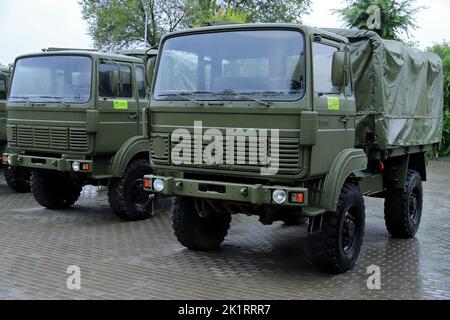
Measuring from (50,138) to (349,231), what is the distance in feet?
14.8

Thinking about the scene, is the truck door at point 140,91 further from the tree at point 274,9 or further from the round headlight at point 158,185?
the tree at point 274,9

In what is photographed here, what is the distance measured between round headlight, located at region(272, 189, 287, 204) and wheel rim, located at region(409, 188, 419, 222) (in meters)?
3.23

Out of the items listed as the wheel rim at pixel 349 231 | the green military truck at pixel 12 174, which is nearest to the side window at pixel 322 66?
the wheel rim at pixel 349 231

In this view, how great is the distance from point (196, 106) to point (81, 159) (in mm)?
2959

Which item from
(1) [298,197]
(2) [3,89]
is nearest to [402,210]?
(1) [298,197]

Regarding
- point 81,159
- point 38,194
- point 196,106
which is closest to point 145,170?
point 81,159

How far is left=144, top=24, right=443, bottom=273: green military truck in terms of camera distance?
5.47 m

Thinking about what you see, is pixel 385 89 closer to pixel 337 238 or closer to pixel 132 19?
pixel 337 238

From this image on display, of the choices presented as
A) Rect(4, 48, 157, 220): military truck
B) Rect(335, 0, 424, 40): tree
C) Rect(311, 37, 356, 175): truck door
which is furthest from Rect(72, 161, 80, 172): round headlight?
Rect(335, 0, 424, 40): tree

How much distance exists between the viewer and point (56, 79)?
27.4 feet

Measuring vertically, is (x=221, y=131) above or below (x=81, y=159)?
above

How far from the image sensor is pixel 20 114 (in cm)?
865

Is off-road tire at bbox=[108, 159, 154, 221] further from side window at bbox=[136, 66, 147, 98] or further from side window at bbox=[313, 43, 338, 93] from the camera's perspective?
side window at bbox=[313, 43, 338, 93]
